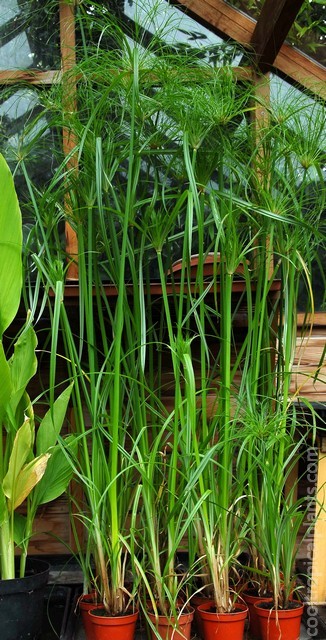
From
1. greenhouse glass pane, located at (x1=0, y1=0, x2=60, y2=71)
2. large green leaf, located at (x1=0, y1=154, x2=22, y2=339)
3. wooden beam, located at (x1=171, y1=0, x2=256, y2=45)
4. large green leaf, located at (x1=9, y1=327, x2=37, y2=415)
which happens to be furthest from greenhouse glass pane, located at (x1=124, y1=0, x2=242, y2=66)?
large green leaf, located at (x1=9, y1=327, x2=37, y2=415)

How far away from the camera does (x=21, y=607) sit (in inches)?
69.6

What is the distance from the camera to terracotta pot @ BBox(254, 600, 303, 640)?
5.85 feet

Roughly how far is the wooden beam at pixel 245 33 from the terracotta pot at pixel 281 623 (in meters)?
1.88

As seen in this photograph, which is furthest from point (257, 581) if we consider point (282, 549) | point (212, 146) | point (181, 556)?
point (212, 146)

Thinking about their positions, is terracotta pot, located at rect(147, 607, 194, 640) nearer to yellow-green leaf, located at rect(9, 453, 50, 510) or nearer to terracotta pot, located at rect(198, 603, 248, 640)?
terracotta pot, located at rect(198, 603, 248, 640)

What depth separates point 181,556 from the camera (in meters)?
2.43

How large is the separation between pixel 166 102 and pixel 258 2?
3.74 ft

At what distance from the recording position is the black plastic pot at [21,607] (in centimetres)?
175

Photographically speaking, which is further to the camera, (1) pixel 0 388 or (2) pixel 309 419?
(2) pixel 309 419

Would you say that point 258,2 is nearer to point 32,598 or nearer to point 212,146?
point 212,146

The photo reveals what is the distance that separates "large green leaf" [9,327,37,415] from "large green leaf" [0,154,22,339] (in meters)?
0.07

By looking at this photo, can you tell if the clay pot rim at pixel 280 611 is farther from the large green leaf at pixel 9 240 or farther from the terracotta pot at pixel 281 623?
the large green leaf at pixel 9 240

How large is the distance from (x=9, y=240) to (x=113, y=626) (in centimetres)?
99

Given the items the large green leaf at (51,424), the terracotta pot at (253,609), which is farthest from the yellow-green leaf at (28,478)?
the terracotta pot at (253,609)
